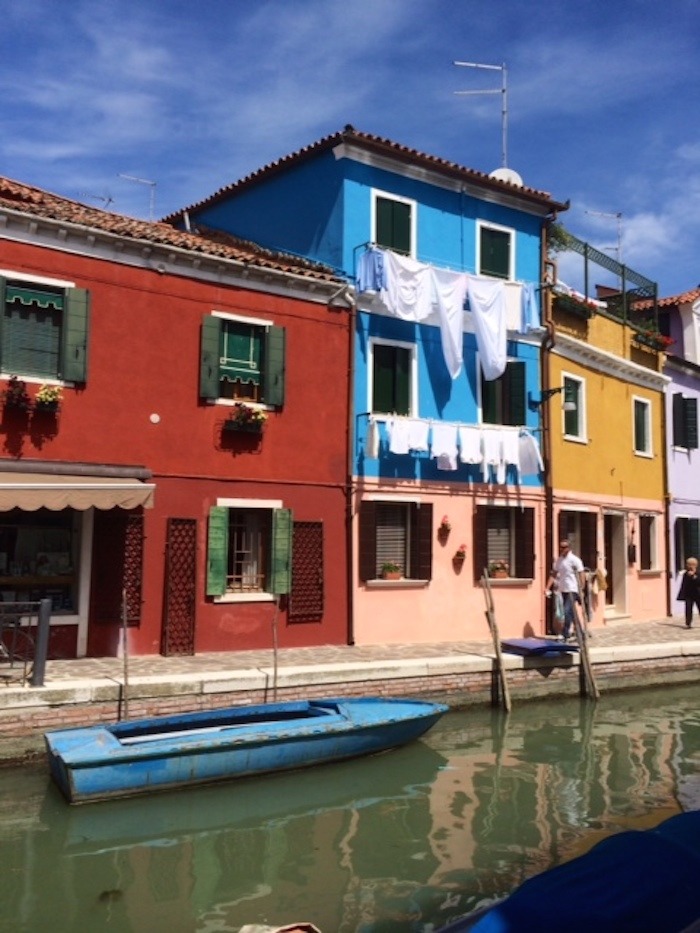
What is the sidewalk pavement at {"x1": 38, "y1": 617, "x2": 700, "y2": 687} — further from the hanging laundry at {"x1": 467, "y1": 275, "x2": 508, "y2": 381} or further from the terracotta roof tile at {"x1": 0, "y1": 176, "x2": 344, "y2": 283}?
the terracotta roof tile at {"x1": 0, "y1": 176, "x2": 344, "y2": 283}

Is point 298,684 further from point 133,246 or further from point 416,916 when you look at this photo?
point 133,246

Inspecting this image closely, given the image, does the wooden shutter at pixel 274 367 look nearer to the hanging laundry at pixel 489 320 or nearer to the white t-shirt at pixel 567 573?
the hanging laundry at pixel 489 320

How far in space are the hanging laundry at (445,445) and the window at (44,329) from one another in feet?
21.4

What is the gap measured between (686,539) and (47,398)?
1748cm

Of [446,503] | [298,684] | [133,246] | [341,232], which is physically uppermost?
[341,232]

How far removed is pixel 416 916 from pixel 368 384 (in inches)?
428

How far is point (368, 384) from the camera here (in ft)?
52.9

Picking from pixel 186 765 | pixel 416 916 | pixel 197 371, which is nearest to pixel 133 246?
pixel 197 371

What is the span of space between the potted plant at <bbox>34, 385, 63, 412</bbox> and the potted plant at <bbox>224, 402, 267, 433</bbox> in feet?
9.24

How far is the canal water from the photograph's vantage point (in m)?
6.54

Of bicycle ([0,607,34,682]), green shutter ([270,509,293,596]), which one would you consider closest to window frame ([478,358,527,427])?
green shutter ([270,509,293,596])

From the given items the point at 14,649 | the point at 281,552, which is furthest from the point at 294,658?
the point at 14,649

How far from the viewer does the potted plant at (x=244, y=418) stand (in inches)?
562

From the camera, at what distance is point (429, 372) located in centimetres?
1684
